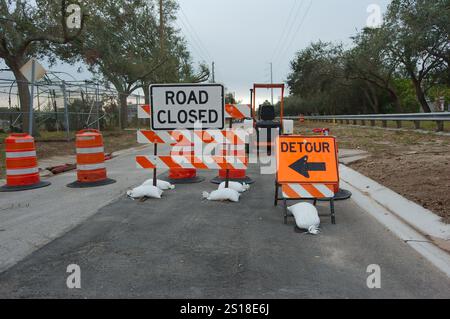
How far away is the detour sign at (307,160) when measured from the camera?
6.15m

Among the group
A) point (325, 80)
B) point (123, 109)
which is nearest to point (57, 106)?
point (123, 109)

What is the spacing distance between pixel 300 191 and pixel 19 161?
230 inches

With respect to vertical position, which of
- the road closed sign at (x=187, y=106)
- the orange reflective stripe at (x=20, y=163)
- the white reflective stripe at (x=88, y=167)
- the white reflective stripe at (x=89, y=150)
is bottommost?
the white reflective stripe at (x=88, y=167)

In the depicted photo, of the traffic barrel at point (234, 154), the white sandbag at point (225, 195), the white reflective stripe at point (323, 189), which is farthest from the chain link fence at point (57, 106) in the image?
the white reflective stripe at point (323, 189)

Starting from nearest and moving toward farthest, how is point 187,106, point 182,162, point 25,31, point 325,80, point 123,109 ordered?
1. point 187,106
2. point 182,162
3. point 25,31
4. point 123,109
5. point 325,80

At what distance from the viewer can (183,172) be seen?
9.09 metres

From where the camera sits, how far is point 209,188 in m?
8.18

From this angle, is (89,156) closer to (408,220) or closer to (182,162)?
(182,162)

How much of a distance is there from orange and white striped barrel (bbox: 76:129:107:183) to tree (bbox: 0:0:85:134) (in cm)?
1086

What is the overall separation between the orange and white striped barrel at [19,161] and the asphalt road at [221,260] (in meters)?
3.48

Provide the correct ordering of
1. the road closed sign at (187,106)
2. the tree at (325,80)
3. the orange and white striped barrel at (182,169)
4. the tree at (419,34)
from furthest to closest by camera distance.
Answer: the tree at (325,80) < the tree at (419,34) < the orange and white striped barrel at (182,169) < the road closed sign at (187,106)

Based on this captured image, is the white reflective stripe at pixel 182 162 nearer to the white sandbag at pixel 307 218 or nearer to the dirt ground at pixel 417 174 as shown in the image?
the white sandbag at pixel 307 218

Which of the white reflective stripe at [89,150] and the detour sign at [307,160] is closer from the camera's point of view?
the detour sign at [307,160]
